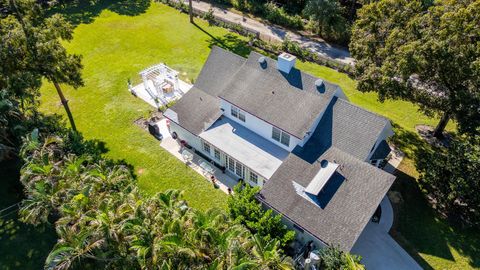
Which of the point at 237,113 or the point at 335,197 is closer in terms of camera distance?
the point at 335,197

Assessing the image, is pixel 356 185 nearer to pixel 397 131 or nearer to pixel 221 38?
pixel 397 131

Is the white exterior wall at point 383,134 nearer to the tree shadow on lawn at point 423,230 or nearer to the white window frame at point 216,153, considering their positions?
the tree shadow on lawn at point 423,230


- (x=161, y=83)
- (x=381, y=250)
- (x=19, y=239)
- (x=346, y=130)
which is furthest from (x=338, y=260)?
(x=161, y=83)

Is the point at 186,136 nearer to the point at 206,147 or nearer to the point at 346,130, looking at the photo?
the point at 206,147

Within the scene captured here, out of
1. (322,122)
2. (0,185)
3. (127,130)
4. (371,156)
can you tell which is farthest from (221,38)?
(0,185)

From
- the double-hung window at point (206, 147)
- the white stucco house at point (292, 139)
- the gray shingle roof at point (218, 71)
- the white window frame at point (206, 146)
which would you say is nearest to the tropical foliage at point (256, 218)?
the white stucco house at point (292, 139)

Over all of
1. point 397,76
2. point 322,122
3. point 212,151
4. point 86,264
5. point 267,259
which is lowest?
Result: point 86,264

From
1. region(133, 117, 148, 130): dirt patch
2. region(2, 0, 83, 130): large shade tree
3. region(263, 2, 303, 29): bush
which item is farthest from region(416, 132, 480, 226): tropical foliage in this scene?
region(2, 0, 83, 130): large shade tree
